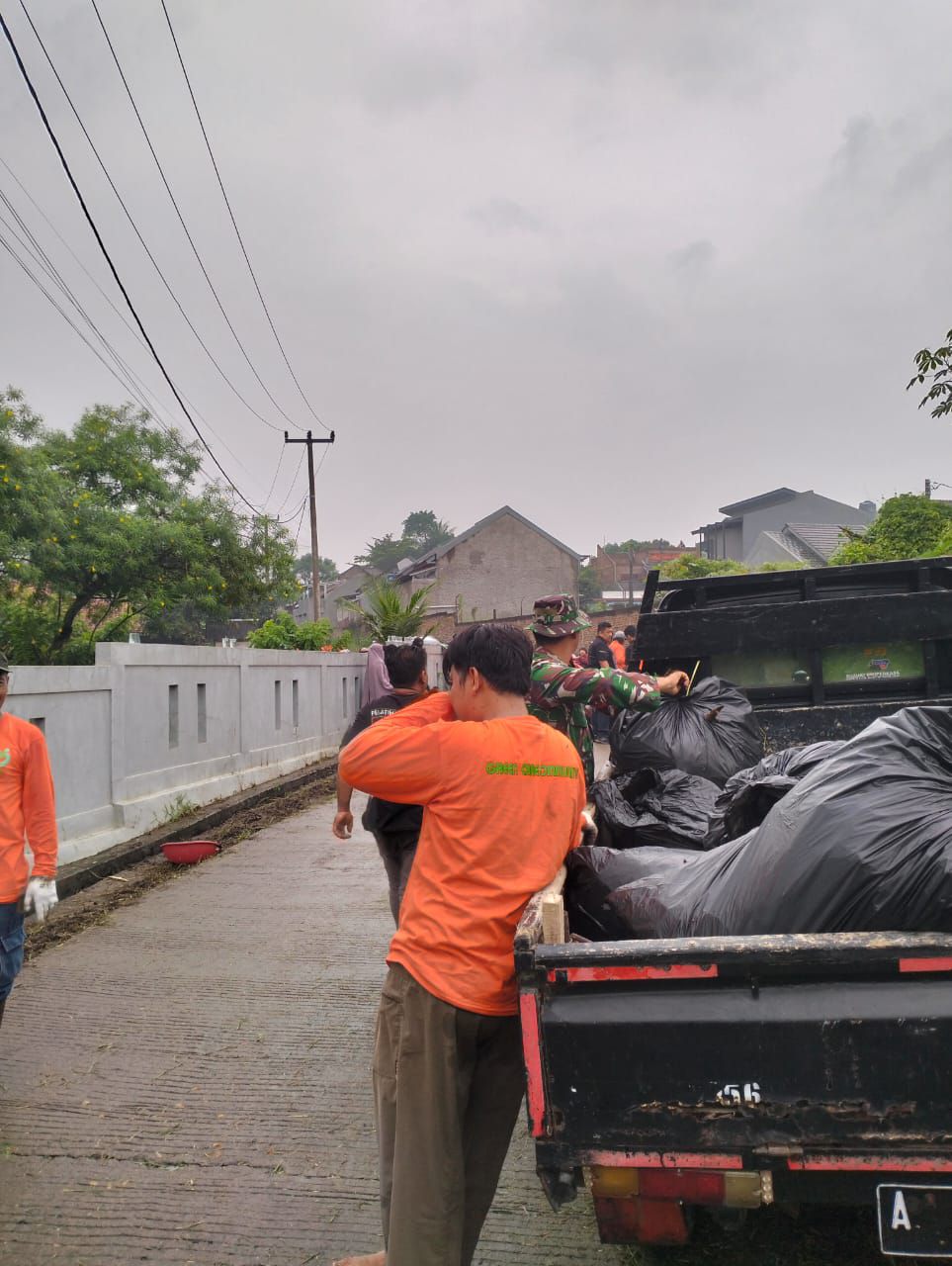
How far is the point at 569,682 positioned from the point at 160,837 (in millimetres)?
5938

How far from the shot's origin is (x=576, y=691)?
4113 mm

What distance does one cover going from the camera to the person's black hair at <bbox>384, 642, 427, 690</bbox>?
437cm

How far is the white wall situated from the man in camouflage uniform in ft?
13.9

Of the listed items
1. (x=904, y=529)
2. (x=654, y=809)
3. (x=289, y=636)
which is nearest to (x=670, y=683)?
(x=654, y=809)

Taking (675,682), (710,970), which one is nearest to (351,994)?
(675,682)

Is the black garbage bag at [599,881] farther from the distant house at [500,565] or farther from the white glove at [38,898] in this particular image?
the distant house at [500,565]

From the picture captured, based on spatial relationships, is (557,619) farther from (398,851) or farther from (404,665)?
(398,851)

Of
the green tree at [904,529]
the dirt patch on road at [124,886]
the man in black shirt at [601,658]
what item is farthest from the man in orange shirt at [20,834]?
the green tree at [904,529]

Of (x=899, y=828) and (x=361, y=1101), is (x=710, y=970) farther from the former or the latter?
(x=361, y=1101)

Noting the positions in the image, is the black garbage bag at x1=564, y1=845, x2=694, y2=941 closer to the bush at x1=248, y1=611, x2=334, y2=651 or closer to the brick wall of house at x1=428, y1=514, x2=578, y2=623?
the bush at x1=248, y1=611, x2=334, y2=651

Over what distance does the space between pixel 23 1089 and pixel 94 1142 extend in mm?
608

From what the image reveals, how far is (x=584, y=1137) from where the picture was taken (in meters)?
1.96

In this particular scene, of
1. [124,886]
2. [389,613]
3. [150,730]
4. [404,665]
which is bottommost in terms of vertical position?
[124,886]

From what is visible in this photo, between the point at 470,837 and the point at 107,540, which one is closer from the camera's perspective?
the point at 470,837
